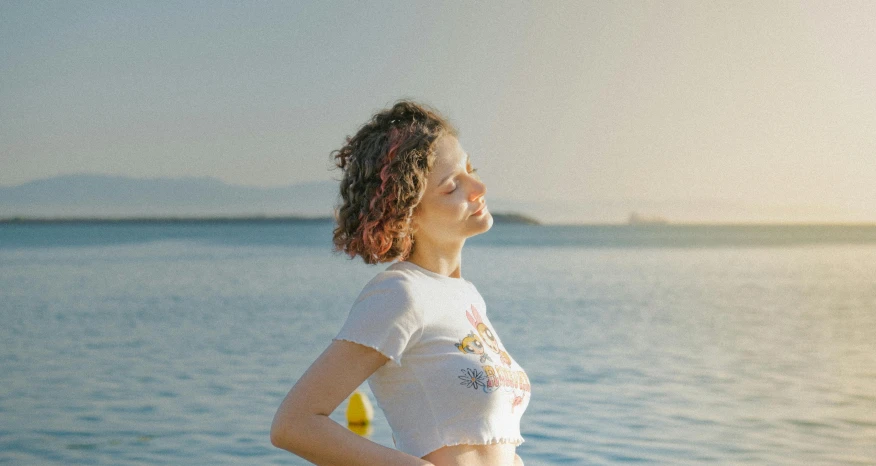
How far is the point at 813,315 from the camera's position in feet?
66.8

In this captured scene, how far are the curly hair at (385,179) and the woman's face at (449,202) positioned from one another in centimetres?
3

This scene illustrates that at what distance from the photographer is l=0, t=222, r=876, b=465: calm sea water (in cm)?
877

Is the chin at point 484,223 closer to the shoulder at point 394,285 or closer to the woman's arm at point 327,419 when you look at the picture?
the shoulder at point 394,285

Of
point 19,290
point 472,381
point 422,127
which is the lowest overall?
point 19,290

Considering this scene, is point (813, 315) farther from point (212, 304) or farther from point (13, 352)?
point (13, 352)

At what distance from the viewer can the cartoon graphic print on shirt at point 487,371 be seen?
5.72 feet

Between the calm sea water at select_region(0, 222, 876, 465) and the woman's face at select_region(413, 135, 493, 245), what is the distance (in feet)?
20.9

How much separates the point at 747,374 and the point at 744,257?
1483 inches

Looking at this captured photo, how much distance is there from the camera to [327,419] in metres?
1.63

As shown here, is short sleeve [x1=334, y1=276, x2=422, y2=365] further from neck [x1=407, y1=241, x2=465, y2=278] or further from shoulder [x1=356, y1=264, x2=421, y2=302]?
neck [x1=407, y1=241, x2=465, y2=278]

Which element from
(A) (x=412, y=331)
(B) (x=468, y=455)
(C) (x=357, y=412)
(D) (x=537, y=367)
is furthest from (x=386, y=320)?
(D) (x=537, y=367)

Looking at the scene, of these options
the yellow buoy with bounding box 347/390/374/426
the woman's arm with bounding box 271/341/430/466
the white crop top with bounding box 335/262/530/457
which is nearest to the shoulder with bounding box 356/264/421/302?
the white crop top with bounding box 335/262/530/457

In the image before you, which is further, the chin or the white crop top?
the chin

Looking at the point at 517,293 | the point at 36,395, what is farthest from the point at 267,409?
the point at 517,293
